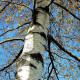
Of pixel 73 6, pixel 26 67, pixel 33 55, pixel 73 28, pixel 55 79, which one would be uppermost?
pixel 73 6

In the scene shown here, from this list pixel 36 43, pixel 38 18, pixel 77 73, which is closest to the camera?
pixel 36 43

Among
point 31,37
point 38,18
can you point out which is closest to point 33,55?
point 31,37

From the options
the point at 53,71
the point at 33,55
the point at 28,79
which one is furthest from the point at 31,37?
the point at 53,71

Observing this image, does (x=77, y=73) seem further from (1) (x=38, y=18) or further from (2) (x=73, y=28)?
(1) (x=38, y=18)

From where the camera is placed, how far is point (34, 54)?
1257 millimetres

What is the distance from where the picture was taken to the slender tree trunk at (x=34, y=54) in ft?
3.49

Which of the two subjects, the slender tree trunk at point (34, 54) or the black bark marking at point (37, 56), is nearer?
the slender tree trunk at point (34, 54)

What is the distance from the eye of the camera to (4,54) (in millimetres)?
4859

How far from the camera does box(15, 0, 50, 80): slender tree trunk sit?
106cm

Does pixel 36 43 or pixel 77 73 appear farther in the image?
pixel 77 73

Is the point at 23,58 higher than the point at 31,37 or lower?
lower

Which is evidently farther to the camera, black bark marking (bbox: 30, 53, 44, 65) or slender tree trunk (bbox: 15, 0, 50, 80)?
black bark marking (bbox: 30, 53, 44, 65)

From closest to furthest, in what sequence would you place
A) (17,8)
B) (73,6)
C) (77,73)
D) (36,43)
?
(36,43)
(77,73)
(73,6)
(17,8)

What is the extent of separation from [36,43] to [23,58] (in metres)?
0.27
